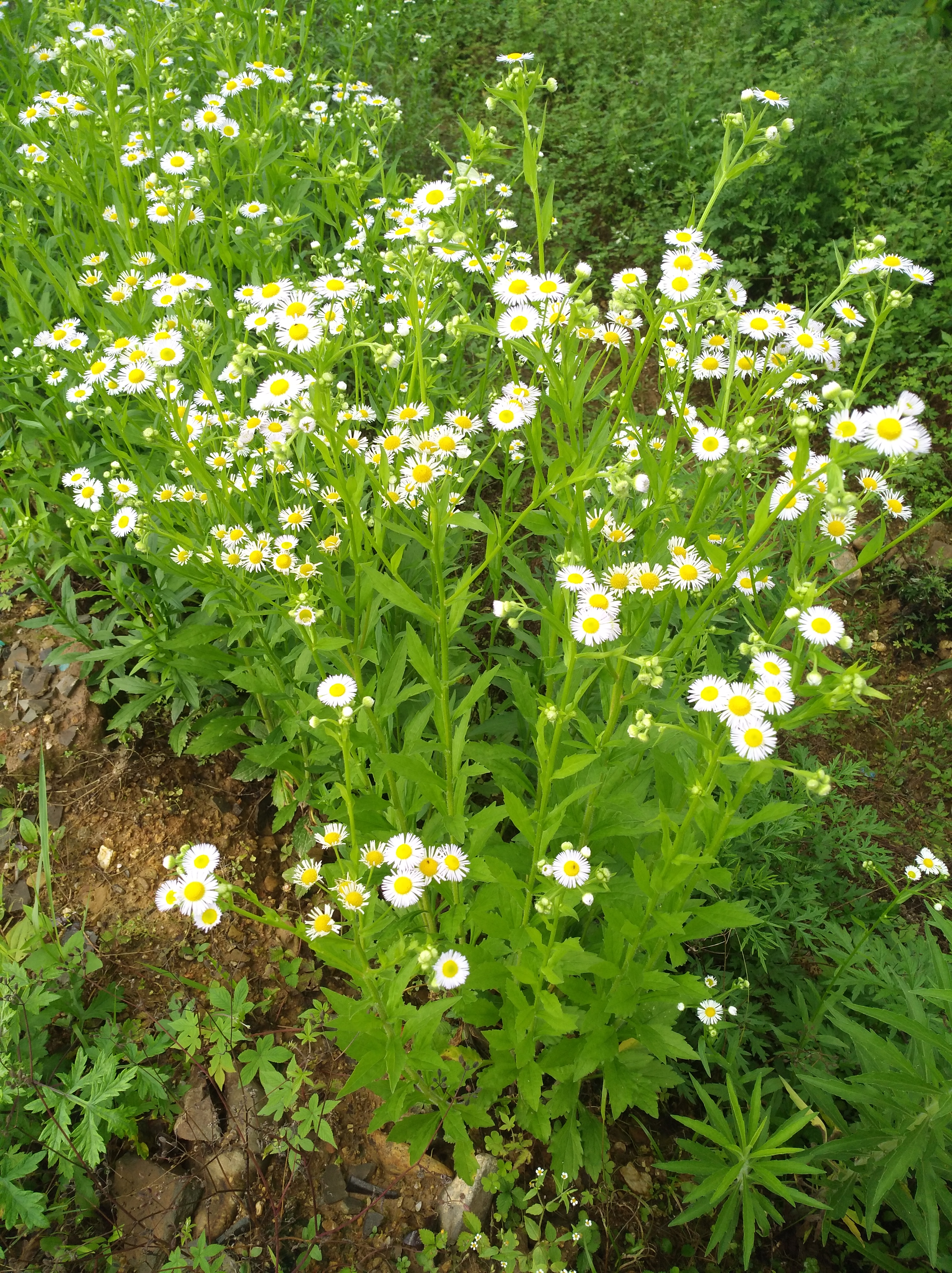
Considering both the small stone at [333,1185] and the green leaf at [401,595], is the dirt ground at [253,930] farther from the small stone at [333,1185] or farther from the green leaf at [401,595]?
the green leaf at [401,595]

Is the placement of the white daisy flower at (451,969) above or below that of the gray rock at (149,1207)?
above

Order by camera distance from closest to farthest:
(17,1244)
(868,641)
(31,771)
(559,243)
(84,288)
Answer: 1. (17,1244)
2. (31,771)
3. (84,288)
4. (868,641)
5. (559,243)

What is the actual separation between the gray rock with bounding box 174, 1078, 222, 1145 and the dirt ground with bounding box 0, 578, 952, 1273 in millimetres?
28

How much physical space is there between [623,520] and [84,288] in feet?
9.47

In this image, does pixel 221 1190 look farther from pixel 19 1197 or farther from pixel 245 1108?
pixel 19 1197

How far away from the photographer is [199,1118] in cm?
225

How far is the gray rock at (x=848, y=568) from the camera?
4.22 metres

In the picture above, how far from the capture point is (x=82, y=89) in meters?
3.21

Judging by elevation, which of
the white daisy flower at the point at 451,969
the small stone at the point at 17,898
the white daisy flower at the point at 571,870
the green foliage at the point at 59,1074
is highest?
the white daisy flower at the point at 571,870

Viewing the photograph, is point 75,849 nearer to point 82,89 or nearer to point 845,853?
point 845,853

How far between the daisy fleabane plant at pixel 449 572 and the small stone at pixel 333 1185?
0.29 m

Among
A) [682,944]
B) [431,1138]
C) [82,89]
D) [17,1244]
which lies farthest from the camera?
[82,89]

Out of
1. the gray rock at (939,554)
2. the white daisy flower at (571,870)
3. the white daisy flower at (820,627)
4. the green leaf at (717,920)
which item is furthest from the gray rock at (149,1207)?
the gray rock at (939,554)

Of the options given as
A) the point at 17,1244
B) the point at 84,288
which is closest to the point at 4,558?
the point at 84,288
